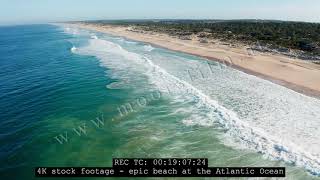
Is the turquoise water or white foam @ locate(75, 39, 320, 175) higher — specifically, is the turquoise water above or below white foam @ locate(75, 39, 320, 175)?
below

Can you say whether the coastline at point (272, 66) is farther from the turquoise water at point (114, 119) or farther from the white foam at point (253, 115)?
the turquoise water at point (114, 119)

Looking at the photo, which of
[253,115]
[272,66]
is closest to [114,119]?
[253,115]

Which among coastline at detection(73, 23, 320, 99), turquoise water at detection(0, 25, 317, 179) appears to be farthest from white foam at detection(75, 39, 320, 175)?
coastline at detection(73, 23, 320, 99)

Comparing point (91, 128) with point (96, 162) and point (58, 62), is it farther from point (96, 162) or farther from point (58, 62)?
point (58, 62)

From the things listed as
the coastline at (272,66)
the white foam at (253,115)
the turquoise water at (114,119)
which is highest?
the coastline at (272,66)

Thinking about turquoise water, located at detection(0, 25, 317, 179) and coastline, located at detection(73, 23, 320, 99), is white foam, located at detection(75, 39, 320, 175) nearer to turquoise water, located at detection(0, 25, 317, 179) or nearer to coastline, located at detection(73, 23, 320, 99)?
turquoise water, located at detection(0, 25, 317, 179)

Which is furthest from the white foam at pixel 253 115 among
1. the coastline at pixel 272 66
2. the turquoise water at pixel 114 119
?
the coastline at pixel 272 66

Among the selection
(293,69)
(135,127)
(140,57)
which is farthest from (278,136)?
(140,57)

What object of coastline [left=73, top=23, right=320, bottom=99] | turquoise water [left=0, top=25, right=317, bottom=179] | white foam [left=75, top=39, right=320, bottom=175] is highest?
coastline [left=73, top=23, right=320, bottom=99]
